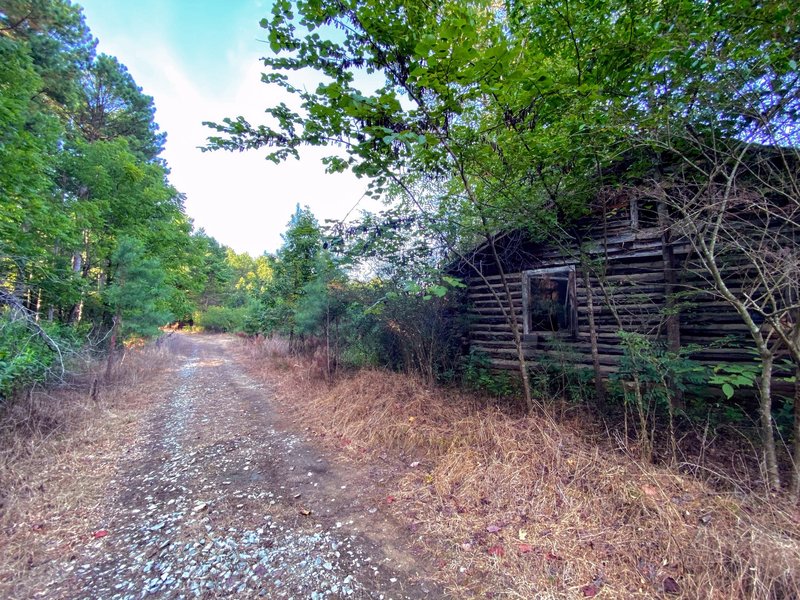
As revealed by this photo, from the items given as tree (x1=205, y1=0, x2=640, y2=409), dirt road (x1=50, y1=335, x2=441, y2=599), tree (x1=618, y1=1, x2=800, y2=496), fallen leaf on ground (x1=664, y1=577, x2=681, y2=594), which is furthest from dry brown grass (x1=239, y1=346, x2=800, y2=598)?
tree (x1=205, y1=0, x2=640, y2=409)

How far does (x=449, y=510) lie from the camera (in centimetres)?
304

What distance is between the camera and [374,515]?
308cm

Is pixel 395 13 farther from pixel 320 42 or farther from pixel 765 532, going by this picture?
pixel 765 532

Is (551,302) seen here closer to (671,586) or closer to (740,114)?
(740,114)

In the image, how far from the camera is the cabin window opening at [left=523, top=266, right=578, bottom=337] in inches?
248

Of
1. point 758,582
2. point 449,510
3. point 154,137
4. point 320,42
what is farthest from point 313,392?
point 154,137

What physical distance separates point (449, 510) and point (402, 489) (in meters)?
0.64

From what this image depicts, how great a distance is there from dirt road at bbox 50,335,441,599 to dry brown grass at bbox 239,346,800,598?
45 cm

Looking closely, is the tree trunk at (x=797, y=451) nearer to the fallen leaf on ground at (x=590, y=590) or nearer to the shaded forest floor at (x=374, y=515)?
the shaded forest floor at (x=374, y=515)

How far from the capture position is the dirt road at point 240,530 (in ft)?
7.37

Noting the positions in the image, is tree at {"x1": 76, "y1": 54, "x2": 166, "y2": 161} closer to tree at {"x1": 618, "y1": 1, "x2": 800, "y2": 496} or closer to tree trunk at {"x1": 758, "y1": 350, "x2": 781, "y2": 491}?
tree at {"x1": 618, "y1": 1, "x2": 800, "y2": 496}

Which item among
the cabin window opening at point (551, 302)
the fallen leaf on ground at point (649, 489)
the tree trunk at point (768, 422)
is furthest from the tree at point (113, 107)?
the tree trunk at point (768, 422)

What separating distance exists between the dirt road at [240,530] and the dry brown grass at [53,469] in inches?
6.8

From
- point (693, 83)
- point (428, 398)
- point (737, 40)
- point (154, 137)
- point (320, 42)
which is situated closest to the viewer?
point (737, 40)
